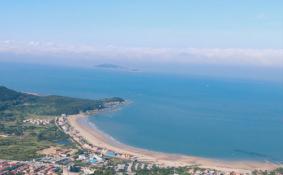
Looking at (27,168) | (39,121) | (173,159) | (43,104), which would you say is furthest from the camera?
(43,104)

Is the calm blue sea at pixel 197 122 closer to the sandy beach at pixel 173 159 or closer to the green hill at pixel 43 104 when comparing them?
the sandy beach at pixel 173 159

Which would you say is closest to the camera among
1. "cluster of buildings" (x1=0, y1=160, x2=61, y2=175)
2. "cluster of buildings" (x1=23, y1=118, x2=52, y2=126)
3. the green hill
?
"cluster of buildings" (x1=0, y1=160, x2=61, y2=175)

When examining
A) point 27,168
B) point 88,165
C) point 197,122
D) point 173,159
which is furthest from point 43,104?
point 27,168

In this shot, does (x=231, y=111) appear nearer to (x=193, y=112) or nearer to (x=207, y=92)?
(x=193, y=112)

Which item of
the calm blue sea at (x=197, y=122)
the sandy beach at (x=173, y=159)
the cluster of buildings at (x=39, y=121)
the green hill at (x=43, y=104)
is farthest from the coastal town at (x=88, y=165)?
the green hill at (x=43, y=104)

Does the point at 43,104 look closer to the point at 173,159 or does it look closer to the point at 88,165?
the point at 88,165

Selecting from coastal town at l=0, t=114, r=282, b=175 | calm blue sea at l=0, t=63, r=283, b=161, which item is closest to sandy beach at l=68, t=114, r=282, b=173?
coastal town at l=0, t=114, r=282, b=175

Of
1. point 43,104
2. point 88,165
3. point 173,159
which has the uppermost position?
point 43,104

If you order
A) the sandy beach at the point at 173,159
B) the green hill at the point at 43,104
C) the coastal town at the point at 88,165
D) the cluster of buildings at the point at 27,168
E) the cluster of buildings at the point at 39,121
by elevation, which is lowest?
the cluster of buildings at the point at 27,168

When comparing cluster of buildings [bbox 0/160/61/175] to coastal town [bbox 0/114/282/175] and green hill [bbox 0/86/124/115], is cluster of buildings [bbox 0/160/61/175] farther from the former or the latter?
green hill [bbox 0/86/124/115]
